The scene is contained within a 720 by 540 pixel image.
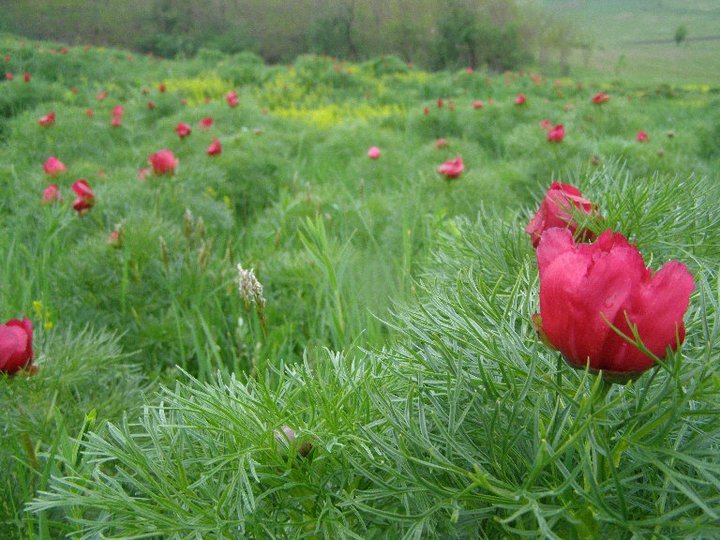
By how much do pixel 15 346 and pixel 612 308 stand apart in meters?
0.94

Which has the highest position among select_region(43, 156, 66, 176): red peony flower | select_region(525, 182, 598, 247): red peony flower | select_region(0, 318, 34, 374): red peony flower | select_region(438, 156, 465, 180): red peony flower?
select_region(525, 182, 598, 247): red peony flower

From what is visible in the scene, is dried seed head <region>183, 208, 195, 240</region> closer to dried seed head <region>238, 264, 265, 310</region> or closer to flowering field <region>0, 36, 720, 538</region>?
flowering field <region>0, 36, 720, 538</region>

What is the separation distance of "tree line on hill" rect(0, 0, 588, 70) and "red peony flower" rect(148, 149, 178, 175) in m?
11.6

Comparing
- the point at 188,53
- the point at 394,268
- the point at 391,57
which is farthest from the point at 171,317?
the point at 188,53

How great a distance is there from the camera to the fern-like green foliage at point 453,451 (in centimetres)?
45

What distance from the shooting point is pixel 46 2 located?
12.8 meters

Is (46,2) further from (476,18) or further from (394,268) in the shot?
(394,268)

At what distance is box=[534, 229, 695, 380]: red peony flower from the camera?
43 cm

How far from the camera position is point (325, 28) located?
582 inches

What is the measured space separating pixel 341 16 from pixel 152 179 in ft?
42.7

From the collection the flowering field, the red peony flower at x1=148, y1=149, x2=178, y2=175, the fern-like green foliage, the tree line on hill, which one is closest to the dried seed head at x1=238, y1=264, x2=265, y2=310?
the flowering field

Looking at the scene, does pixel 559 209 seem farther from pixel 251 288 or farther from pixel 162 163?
pixel 162 163

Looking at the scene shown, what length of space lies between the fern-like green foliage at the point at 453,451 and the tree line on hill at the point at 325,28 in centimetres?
1351

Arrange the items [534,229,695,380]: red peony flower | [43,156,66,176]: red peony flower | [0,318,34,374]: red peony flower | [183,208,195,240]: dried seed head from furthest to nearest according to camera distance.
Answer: [43,156,66,176]: red peony flower
[183,208,195,240]: dried seed head
[0,318,34,374]: red peony flower
[534,229,695,380]: red peony flower
